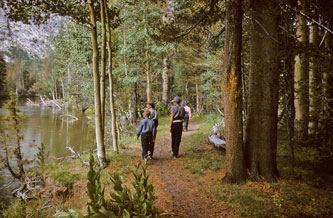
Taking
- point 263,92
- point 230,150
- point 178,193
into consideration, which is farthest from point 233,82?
point 178,193

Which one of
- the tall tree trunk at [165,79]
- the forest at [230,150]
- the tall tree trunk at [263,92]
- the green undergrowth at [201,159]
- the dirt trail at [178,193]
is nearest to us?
the forest at [230,150]

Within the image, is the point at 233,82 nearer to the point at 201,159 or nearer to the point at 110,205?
A: the point at 110,205

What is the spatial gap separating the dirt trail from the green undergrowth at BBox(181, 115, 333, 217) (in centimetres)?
23

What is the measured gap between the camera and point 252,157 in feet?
16.5

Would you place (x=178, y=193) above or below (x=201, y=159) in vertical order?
below

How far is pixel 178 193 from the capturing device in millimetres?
4730

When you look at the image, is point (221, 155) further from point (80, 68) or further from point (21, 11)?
point (80, 68)

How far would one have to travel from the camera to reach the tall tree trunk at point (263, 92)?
471 centimetres

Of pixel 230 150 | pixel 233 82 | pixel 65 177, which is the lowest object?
pixel 65 177

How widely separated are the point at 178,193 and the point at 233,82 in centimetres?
281

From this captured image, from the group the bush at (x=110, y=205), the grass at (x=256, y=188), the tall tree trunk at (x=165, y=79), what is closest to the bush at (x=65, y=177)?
the grass at (x=256, y=188)

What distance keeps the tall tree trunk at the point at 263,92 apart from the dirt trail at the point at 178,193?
4.99 ft

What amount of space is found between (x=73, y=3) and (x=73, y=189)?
551 centimetres

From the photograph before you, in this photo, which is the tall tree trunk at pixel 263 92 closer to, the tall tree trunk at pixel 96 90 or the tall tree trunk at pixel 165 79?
the tall tree trunk at pixel 96 90
